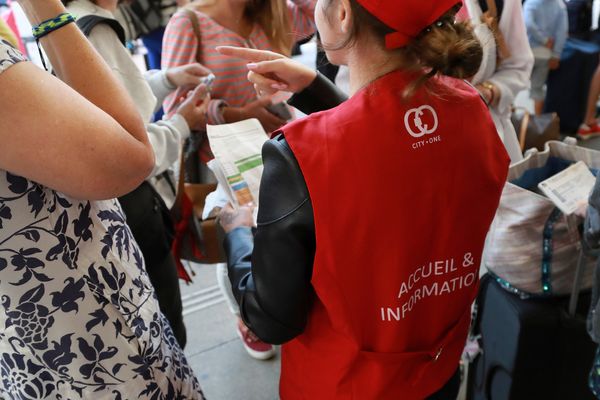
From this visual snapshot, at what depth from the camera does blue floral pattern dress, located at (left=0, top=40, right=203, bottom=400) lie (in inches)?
27.5

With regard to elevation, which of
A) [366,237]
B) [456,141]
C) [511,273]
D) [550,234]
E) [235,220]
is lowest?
[511,273]

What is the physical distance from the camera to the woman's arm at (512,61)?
1712 mm

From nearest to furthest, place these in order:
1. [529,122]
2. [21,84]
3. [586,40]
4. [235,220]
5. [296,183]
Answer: [21,84]
[296,183]
[235,220]
[529,122]
[586,40]

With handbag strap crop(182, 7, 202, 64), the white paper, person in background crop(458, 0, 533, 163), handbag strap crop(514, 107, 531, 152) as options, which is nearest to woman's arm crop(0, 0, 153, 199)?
handbag strap crop(182, 7, 202, 64)

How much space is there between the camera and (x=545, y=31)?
164 inches

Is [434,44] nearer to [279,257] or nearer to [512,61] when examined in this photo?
[279,257]

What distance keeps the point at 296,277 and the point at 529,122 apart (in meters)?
2.47

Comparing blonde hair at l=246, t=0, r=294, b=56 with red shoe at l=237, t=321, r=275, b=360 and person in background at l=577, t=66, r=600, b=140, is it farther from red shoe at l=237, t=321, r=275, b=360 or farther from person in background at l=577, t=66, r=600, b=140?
person in background at l=577, t=66, r=600, b=140

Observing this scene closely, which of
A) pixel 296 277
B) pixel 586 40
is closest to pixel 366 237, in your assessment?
pixel 296 277

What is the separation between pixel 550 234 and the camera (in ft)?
4.33

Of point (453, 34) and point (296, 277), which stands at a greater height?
point (453, 34)

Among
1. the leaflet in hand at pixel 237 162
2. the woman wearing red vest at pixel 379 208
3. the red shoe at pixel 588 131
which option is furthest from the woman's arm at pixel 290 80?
the red shoe at pixel 588 131

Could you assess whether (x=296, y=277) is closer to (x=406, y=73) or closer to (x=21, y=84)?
(x=406, y=73)

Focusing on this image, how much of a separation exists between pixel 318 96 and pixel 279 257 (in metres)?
0.52
